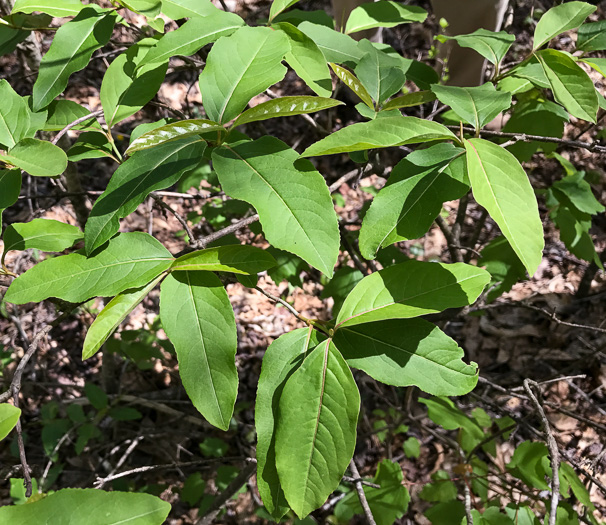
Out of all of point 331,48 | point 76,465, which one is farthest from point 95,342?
point 76,465

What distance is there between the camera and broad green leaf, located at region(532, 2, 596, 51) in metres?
1.25

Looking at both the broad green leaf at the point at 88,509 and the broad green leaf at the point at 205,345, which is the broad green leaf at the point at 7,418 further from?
the broad green leaf at the point at 205,345

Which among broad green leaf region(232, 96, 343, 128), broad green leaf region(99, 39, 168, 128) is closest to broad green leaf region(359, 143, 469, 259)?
broad green leaf region(232, 96, 343, 128)

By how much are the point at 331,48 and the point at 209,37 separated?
34 cm

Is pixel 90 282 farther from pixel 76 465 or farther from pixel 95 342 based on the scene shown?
pixel 76 465

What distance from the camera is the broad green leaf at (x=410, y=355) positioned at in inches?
40.6

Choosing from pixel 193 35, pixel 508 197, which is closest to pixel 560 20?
pixel 508 197

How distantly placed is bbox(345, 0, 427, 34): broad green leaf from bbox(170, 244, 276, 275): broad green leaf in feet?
2.95

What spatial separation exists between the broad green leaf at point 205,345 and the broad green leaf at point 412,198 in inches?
13.5

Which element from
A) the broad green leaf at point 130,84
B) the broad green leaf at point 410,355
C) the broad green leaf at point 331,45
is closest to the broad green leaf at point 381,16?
the broad green leaf at point 331,45

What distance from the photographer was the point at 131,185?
39.4 inches

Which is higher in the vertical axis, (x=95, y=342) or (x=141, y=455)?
(x=95, y=342)

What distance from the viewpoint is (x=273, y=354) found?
103 centimetres

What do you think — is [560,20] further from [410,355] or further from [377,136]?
[410,355]
